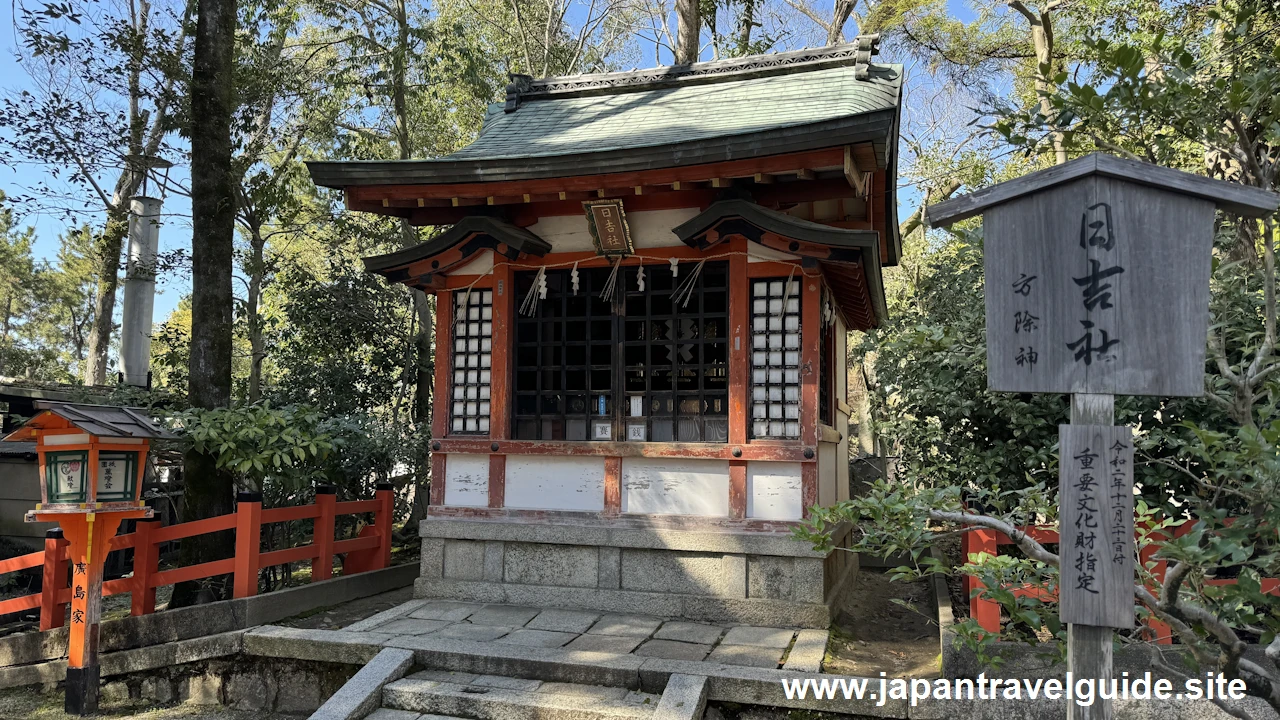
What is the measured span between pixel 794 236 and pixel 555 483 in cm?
325

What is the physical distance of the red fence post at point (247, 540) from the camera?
688 cm

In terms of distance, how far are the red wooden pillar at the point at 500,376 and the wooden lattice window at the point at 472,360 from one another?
0.34 feet

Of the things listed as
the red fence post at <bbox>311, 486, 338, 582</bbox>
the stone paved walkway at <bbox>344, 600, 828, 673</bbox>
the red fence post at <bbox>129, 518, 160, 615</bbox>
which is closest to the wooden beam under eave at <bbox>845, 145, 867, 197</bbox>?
the stone paved walkway at <bbox>344, 600, 828, 673</bbox>

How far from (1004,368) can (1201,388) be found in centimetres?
72

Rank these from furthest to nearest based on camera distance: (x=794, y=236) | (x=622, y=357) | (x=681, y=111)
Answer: (x=681, y=111), (x=622, y=357), (x=794, y=236)

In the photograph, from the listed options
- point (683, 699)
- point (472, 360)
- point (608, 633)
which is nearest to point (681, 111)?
point (472, 360)

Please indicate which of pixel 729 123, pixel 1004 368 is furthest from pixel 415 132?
pixel 1004 368

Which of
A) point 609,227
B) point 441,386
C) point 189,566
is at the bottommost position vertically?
point 189,566

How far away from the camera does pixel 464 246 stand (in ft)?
25.7

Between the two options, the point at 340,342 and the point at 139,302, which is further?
the point at 139,302

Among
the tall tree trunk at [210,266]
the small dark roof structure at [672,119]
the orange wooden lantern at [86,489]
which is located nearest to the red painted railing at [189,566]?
the orange wooden lantern at [86,489]

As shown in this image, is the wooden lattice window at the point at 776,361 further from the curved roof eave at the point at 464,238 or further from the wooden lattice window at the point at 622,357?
the curved roof eave at the point at 464,238

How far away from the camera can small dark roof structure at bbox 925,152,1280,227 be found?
316cm

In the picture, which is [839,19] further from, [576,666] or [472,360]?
[576,666]
